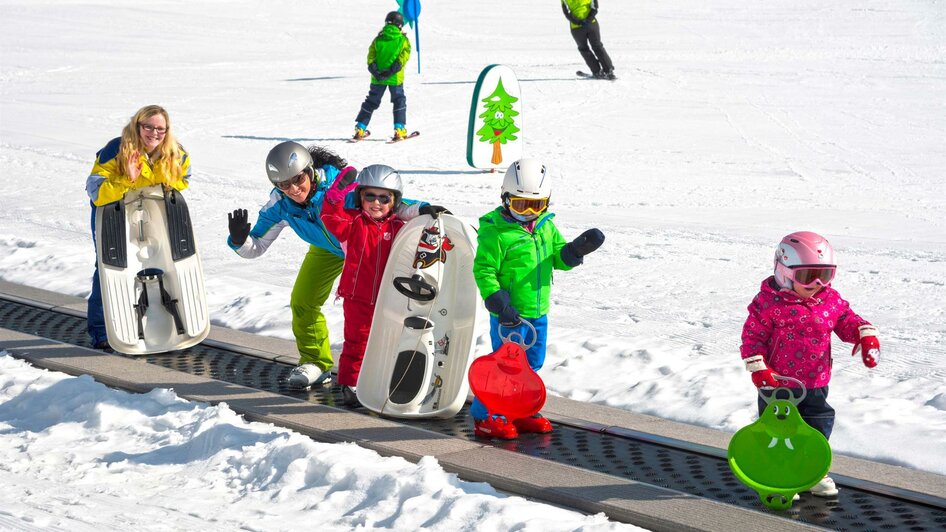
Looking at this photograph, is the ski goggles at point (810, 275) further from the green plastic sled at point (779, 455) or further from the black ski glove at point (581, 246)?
the black ski glove at point (581, 246)

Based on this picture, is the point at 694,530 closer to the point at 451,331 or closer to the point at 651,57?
the point at 451,331

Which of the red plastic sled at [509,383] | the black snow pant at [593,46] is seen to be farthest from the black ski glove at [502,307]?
the black snow pant at [593,46]

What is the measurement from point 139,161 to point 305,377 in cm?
164

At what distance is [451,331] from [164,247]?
7.19 ft

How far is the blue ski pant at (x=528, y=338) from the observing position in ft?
18.0

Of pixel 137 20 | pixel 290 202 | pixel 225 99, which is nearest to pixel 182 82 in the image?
pixel 225 99

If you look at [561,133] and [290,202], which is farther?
[561,133]

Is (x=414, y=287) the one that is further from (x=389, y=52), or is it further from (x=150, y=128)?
(x=389, y=52)

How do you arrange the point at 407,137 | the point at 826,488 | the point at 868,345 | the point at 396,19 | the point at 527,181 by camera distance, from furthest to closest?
the point at 407,137 < the point at 396,19 < the point at 527,181 < the point at 826,488 < the point at 868,345

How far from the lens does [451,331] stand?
5957 millimetres

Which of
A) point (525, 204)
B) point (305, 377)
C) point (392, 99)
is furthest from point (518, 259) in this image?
point (392, 99)

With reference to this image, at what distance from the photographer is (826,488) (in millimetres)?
4684

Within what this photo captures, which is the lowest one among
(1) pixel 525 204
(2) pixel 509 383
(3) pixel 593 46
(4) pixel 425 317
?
(2) pixel 509 383

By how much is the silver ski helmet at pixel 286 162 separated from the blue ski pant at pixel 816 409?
268 centimetres
